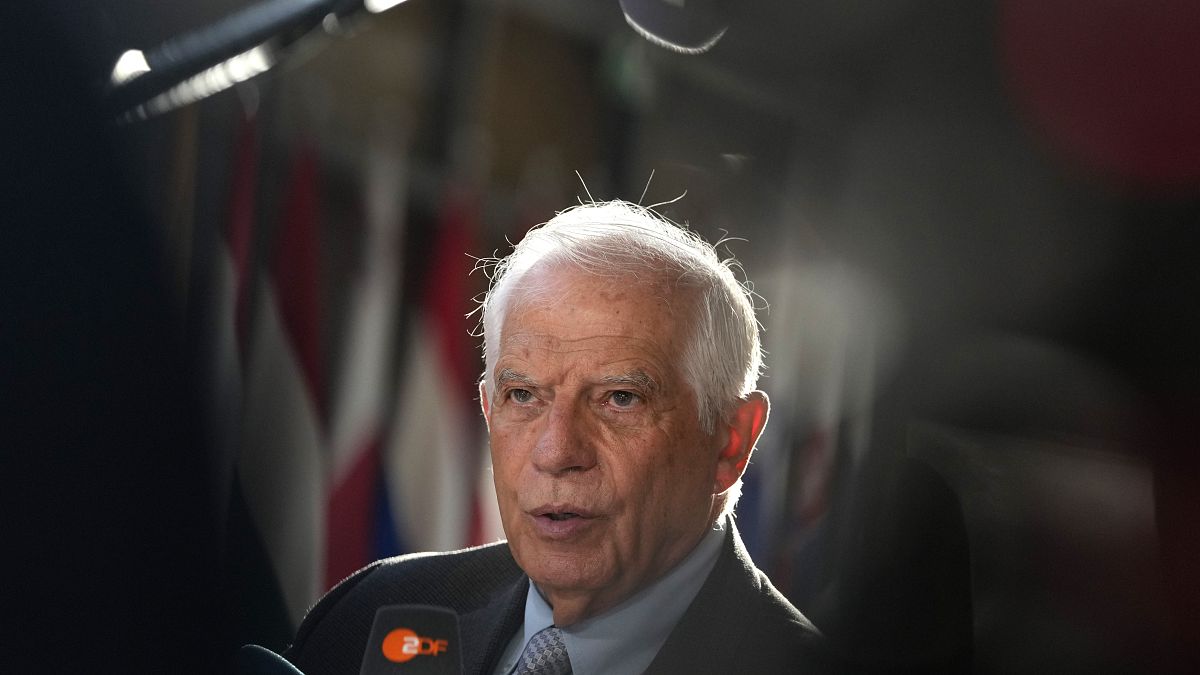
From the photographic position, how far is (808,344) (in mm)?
1475

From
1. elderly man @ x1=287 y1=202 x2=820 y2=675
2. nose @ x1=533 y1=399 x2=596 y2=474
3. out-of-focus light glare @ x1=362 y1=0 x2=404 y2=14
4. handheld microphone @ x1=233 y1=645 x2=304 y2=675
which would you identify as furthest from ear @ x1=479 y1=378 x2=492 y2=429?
out-of-focus light glare @ x1=362 y1=0 x2=404 y2=14

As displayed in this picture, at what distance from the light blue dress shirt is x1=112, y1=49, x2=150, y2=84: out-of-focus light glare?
126cm

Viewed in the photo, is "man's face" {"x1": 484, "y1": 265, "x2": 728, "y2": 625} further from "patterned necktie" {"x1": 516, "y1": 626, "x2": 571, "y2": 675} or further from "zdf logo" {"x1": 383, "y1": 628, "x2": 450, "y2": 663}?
"zdf logo" {"x1": 383, "y1": 628, "x2": 450, "y2": 663}


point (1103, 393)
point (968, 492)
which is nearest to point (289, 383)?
point (968, 492)

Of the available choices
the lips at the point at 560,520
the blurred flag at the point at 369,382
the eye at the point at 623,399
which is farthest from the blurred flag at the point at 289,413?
the eye at the point at 623,399

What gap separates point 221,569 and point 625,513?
2.77 ft

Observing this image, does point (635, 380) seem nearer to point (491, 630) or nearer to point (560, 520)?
point (560, 520)

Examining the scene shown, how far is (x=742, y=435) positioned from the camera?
146 centimetres

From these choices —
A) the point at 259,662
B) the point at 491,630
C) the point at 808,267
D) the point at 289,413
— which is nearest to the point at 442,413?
the point at 289,413

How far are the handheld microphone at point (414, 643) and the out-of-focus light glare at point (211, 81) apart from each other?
40.1 inches

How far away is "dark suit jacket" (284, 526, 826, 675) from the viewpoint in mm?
1398

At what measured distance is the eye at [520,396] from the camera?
1409 mm

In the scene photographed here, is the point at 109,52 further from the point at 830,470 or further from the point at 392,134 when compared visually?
the point at 830,470

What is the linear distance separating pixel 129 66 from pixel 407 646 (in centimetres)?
117
